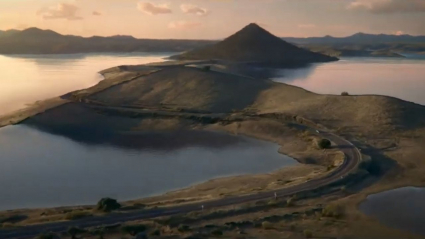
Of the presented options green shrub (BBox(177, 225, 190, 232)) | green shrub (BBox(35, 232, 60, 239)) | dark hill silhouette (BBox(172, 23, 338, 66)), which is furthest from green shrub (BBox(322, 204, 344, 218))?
dark hill silhouette (BBox(172, 23, 338, 66))

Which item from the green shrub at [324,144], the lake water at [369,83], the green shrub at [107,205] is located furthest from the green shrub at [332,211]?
the lake water at [369,83]

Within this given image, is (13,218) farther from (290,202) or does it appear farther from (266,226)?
(290,202)

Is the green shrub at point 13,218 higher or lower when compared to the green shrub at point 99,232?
lower

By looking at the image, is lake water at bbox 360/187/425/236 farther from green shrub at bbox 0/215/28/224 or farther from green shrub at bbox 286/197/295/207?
green shrub at bbox 0/215/28/224

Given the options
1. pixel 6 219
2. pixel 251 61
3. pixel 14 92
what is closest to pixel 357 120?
pixel 6 219

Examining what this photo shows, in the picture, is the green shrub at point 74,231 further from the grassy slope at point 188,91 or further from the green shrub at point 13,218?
the grassy slope at point 188,91

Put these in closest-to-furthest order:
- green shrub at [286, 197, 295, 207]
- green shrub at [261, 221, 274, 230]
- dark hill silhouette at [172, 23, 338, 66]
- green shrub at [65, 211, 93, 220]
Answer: green shrub at [261, 221, 274, 230], green shrub at [65, 211, 93, 220], green shrub at [286, 197, 295, 207], dark hill silhouette at [172, 23, 338, 66]

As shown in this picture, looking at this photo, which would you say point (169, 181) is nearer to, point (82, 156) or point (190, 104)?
point (82, 156)
